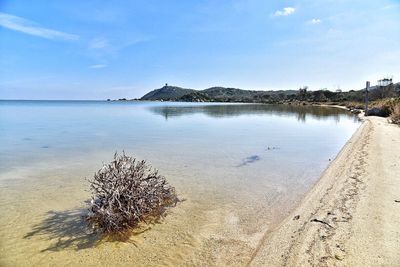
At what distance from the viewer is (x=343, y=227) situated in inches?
175

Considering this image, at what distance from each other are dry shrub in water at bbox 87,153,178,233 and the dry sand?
2.25 metres

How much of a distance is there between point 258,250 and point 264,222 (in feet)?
3.80

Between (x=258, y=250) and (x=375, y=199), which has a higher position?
(x=375, y=199)

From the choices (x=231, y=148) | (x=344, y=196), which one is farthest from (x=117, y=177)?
(x=231, y=148)

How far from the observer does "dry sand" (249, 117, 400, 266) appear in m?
3.69

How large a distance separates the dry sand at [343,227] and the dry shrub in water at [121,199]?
2.25 meters

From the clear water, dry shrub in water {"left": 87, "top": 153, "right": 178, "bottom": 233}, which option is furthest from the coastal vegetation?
dry shrub in water {"left": 87, "top": 153, "right": 178, "bottom": 233}

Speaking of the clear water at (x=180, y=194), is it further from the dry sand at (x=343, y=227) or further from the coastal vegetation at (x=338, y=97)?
the coastal vegetation at (x=338, y=97)

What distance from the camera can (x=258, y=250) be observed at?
436 centimetres

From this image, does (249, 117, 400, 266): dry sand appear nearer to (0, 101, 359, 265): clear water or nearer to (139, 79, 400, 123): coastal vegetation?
(0, 101, 359, 265): clear water

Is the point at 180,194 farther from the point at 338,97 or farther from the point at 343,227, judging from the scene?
the point at 338,97

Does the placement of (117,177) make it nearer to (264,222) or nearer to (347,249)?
(264,222)

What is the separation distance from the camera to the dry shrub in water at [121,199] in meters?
4.88

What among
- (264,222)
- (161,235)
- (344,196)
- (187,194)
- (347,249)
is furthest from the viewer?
(187,194)
